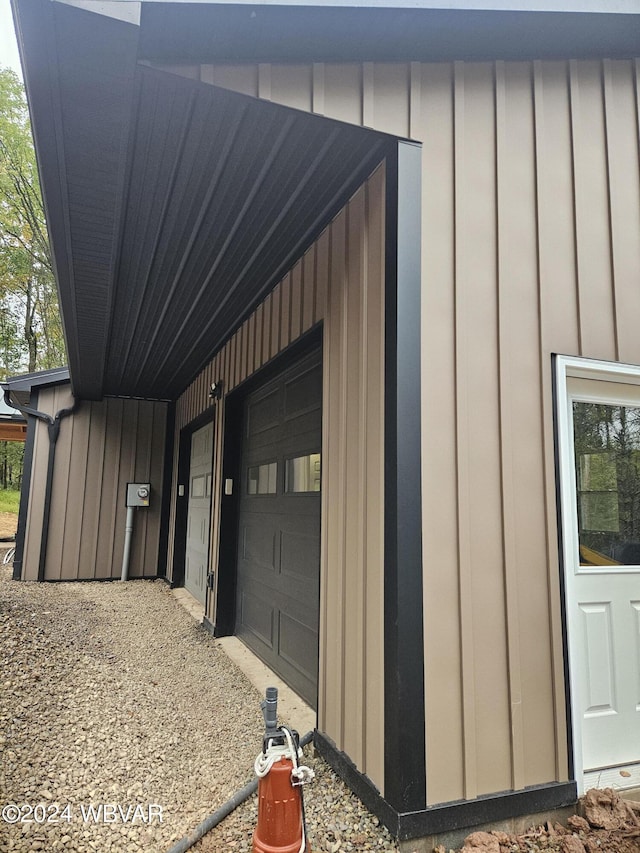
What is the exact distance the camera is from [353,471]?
248 centimetres

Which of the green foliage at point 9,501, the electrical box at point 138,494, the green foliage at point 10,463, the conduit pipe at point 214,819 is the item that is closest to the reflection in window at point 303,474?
the conduit pipe at point 214,819

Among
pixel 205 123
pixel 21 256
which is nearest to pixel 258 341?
pixel 205 123

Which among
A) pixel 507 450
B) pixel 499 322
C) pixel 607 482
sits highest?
pixel 499 322

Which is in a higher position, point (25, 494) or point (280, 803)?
point (25, 494)

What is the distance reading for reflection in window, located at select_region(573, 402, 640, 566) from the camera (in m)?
2.43

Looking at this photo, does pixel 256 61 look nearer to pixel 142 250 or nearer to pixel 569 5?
pixel 569 5

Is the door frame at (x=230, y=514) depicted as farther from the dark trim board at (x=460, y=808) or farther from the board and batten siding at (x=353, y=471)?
the dark trim board at (x=460, y=808)

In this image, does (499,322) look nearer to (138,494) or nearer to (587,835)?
(587,835)

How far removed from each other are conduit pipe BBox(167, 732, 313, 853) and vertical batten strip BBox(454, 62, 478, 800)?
0.89 metres

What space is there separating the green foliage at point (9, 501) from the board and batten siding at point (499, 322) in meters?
17.2

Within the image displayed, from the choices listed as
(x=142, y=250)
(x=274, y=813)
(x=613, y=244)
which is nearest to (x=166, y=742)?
(x=274, y=813)

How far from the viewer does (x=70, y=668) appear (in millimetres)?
3637

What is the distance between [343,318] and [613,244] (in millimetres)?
1364

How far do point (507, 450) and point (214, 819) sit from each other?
1858 millimetres
